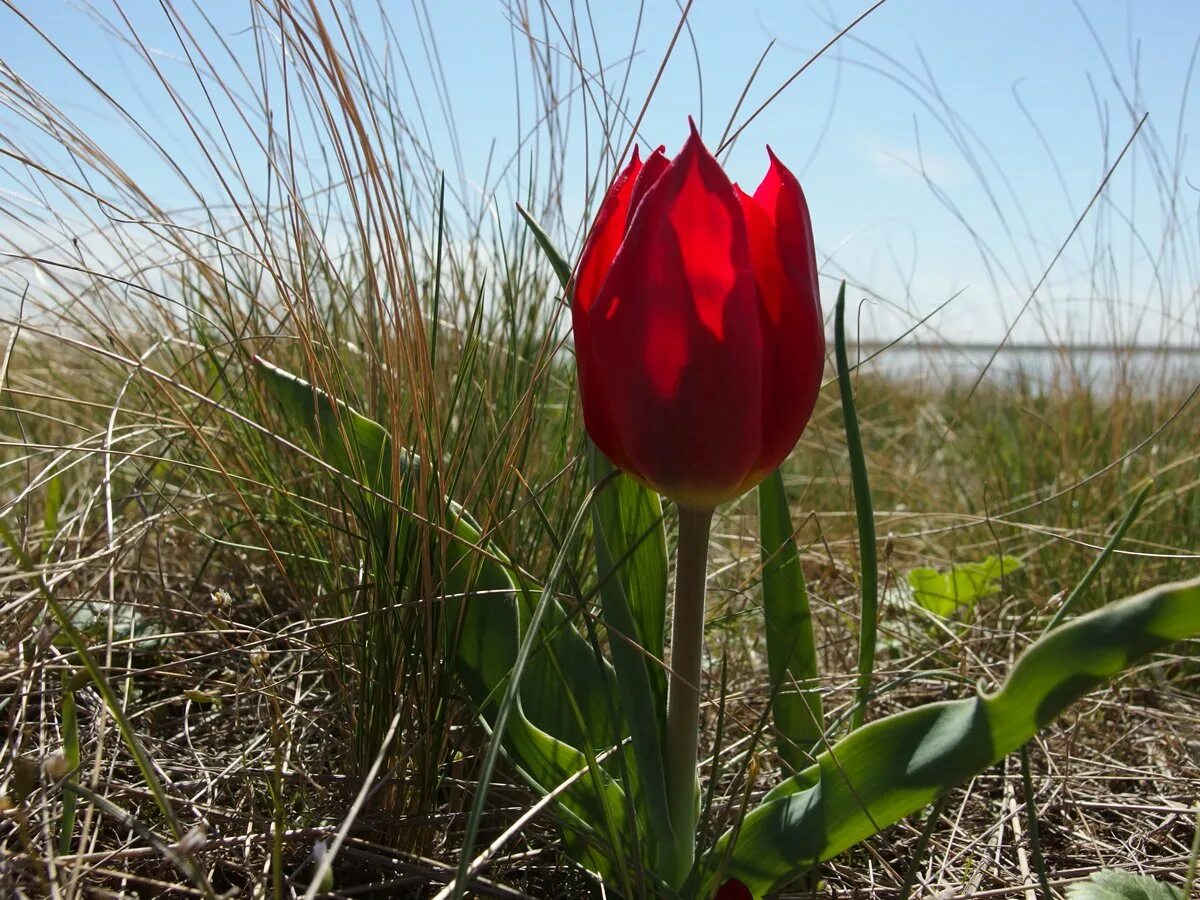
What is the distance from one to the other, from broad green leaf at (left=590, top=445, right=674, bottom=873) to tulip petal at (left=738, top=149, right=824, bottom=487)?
12 cm

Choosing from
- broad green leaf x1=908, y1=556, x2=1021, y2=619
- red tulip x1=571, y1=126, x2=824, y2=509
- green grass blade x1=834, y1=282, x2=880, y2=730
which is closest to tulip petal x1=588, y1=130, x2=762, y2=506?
red tulip x1=571, y1=126, x2=824, y2=509

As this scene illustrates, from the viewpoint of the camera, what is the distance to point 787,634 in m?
0.77

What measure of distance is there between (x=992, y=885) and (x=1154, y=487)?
45.5 inches

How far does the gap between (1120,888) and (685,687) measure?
33 centimetres

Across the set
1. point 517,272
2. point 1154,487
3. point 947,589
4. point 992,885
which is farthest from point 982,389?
point 992,885

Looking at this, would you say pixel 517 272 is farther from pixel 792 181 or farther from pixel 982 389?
pixel 982 389

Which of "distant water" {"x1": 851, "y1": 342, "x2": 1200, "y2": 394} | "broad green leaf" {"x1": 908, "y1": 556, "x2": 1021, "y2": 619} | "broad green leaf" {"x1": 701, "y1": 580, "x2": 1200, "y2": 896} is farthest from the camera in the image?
"distant water" {"x1": 851, "y1": 342, "x2": 1200, "y2": 394}

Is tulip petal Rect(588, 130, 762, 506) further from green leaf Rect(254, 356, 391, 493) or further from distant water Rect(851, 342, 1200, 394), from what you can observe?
distant water Rect(851, 342, 1200, 394)

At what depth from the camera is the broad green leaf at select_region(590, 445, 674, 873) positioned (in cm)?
66

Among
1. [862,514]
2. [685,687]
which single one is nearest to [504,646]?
[685,687]

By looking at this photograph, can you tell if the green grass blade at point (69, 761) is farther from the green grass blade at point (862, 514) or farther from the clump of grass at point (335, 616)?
the green grass blade at point (862, 514)

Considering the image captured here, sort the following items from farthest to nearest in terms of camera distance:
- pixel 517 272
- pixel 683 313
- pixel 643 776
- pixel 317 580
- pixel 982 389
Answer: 1. pixel 982 389
2. pixel 517 272
3. pixel 317 580
4. pixel 643 776
5. pixel 683 313

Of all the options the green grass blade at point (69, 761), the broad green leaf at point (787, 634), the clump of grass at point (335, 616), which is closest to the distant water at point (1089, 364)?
the clump of grass at point (335, 616)

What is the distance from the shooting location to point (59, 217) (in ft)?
3.85
